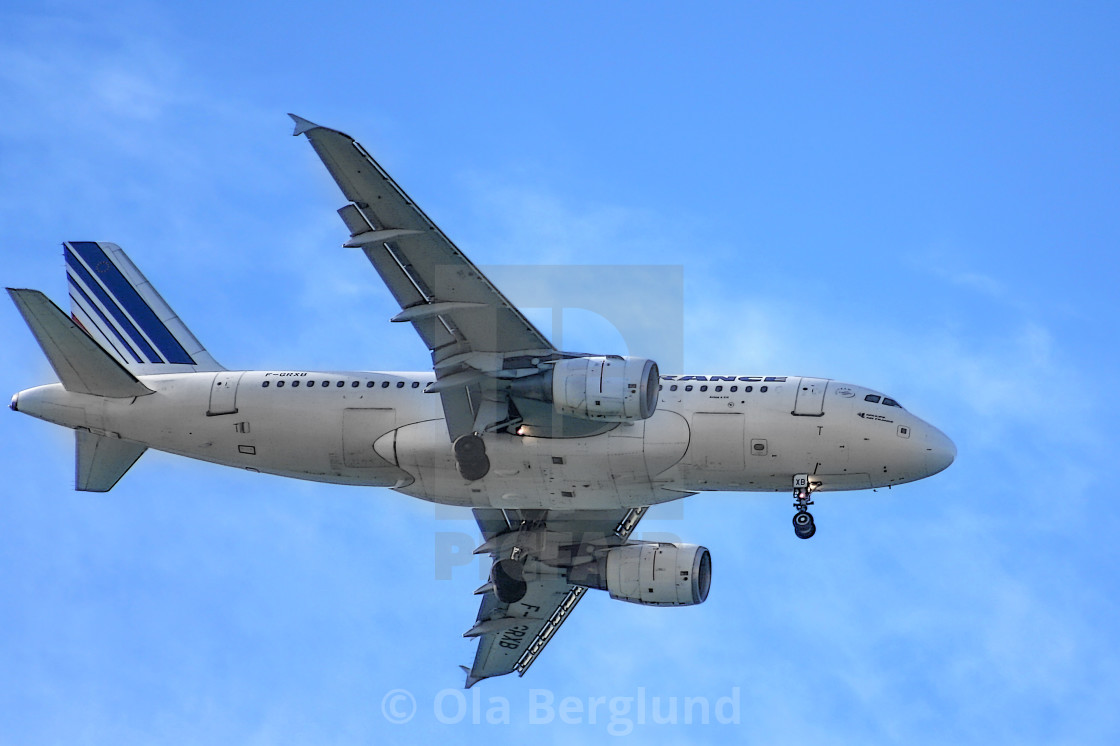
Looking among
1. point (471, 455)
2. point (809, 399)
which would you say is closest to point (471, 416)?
point (471, 455)

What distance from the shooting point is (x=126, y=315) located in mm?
53844

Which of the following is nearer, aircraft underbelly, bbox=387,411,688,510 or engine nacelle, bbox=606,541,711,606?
aircraft underbelly, bbox=387,411,688,510

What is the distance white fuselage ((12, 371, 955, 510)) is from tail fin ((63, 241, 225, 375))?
2.11m

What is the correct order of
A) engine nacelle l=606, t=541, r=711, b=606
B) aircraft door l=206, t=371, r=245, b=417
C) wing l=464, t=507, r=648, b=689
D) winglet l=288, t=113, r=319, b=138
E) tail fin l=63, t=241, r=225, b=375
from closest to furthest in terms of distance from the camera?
1. winglet l=288, t=113, r=319, b=138
2. aircraft door l=206, t=371, r=245, b=417
3. engine nacelle l=606, t=541, r=711, b=606
4. tail fin l=63, t=241, r=225, b=375
5. wing l=464, t=507, r=648, b=689

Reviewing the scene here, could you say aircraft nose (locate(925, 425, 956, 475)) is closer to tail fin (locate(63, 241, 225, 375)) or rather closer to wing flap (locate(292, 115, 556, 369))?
wing flap (locate(292, 115, 556, 369))

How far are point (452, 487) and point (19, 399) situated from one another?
1391 centimetres

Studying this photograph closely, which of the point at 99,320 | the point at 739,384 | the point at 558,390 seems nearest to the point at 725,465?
the point at 739,384

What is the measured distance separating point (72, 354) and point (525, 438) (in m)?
14.2

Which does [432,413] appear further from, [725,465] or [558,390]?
[725,465]

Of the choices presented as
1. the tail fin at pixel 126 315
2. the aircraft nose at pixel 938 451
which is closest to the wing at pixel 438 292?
the tail fin at pixel 126 315

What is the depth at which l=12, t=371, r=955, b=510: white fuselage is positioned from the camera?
46000 mm

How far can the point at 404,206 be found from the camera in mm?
43000

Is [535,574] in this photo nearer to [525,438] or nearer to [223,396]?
[525,438]

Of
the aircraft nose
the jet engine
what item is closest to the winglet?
the jet engine
